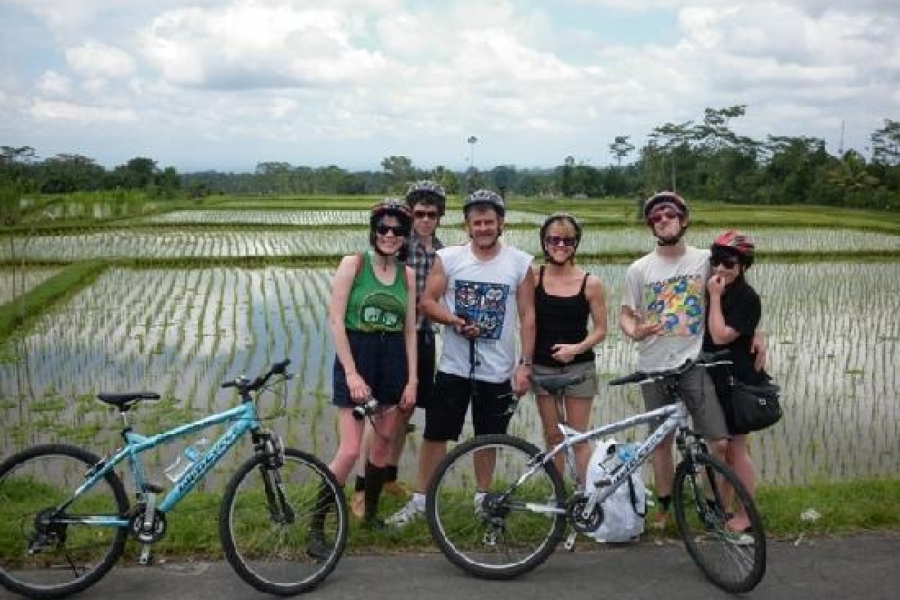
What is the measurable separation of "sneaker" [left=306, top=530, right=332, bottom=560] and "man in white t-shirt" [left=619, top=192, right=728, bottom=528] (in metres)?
1.63

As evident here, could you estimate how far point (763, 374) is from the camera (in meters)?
4.03

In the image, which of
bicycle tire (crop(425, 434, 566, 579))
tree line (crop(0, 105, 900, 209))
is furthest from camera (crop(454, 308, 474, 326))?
tree line (crop(0, 105, 900, 209))

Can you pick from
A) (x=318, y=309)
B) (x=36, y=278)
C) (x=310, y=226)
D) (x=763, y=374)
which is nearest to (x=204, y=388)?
(x=318, y=309)

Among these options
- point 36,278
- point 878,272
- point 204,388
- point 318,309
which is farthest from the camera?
point 878,272

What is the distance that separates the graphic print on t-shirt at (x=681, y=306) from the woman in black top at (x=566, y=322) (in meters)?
0.30

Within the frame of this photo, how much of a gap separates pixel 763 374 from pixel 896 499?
1.10 meters

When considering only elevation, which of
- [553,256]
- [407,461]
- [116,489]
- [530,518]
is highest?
[553,256]

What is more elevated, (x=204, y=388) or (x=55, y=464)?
(x=55, y=464)

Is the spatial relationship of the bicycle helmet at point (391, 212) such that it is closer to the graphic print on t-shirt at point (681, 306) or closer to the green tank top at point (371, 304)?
Result: the green tank top at point (371, 304)

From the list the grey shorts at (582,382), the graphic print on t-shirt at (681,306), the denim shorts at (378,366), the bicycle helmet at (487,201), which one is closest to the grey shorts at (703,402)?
the graphic print on t-shirt at (681,306)

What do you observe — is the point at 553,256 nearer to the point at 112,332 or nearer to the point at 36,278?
the point at 112,332

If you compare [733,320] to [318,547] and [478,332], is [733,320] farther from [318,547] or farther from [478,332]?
[318,547]

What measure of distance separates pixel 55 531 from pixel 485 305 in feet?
6.93

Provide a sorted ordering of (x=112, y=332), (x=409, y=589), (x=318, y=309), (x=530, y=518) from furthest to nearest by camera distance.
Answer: (x=318, y=309), (x=112, y=332), (x=530, y=518), (x=409, y=589)
